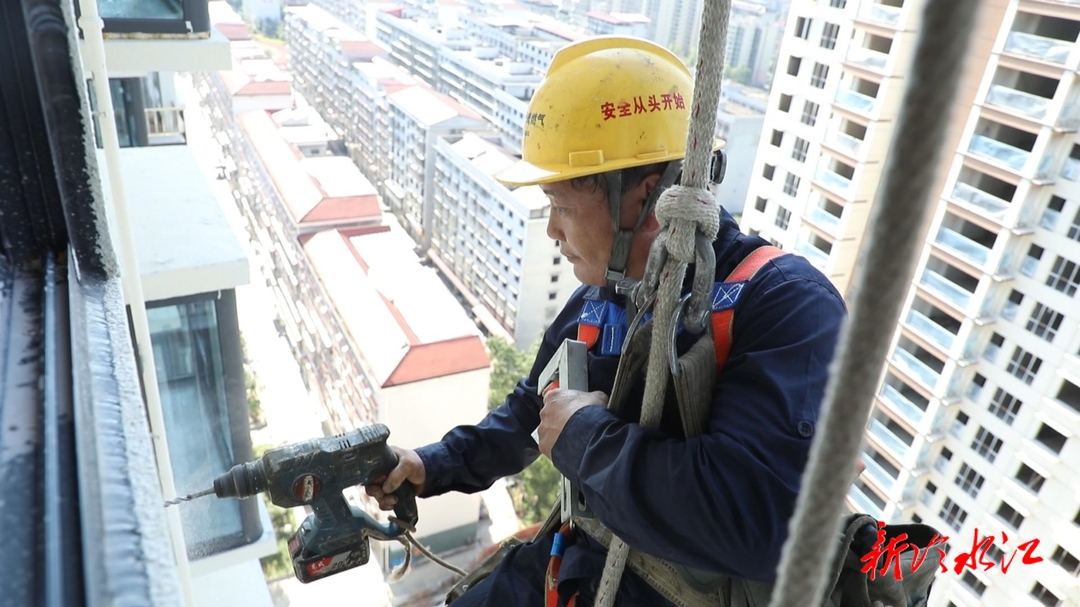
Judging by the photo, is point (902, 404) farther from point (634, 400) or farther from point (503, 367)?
point (503, 367)

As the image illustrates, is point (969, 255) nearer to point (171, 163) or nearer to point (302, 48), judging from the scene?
point (171, 163)

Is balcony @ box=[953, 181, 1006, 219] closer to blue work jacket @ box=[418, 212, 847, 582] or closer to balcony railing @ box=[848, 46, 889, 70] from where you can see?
balcony railing @ box=[848, 46, 889, 70]

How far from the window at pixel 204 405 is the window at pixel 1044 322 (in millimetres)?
2734

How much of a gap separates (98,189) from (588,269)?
0.58 metres

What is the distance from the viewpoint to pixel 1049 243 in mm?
2541

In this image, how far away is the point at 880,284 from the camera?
0.19m

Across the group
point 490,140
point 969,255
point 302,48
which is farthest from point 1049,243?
point 302,48

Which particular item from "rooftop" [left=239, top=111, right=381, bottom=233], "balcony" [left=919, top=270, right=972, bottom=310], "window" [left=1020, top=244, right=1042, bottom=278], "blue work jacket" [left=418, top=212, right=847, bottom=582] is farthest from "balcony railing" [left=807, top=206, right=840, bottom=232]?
"rooftop" [left=239, top=111, right=381, bottom=233]

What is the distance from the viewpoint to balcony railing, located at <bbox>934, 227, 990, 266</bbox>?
2.76 m

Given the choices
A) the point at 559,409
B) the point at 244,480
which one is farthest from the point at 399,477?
the point at 559,409

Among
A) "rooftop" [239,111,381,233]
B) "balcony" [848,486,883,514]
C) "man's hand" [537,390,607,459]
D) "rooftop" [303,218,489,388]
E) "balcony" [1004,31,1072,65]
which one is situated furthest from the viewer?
"rooftop" [239,111,381,233]

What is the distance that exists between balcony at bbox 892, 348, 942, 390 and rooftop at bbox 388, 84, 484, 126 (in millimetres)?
7532

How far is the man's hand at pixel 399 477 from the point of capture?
107 cm

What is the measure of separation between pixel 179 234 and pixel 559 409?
1555 mm
